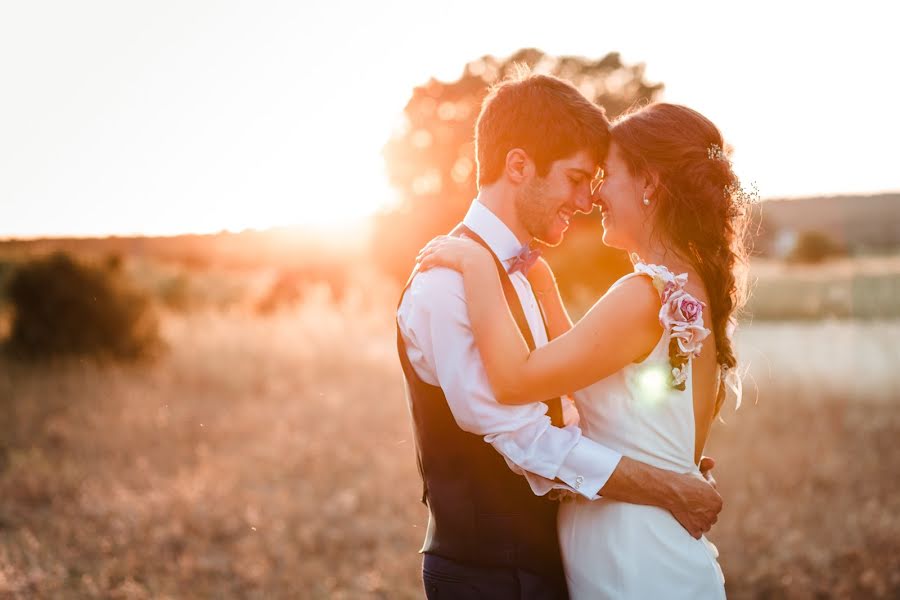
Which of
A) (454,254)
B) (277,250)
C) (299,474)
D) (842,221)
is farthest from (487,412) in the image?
(842,221)

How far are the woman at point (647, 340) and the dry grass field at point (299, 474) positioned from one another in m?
Answer: 3.51

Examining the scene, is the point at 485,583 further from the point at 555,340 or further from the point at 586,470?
the point at 555,340

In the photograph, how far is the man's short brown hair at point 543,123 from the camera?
2.52 metres

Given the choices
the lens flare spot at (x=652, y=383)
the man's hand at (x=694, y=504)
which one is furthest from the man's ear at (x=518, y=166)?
the man's hand at (x=694, y=504)

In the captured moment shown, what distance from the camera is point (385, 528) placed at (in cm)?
655

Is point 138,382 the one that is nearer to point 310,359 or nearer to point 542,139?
point 310,359

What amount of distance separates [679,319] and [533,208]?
2.03 ft

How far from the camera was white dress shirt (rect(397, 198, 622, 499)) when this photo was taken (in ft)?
7.38

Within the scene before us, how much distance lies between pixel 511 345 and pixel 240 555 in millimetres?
4575

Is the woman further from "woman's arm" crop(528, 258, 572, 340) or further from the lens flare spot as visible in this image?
"woman's arm" crop(528, 258, 572, 340)

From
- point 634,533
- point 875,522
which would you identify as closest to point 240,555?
point 634,533

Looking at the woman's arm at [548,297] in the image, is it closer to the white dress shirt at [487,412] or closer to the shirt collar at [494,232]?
the shirt collar at [494,232]

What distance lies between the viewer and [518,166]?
2.58m

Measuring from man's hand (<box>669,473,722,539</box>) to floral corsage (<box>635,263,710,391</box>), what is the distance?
0.94 feet
